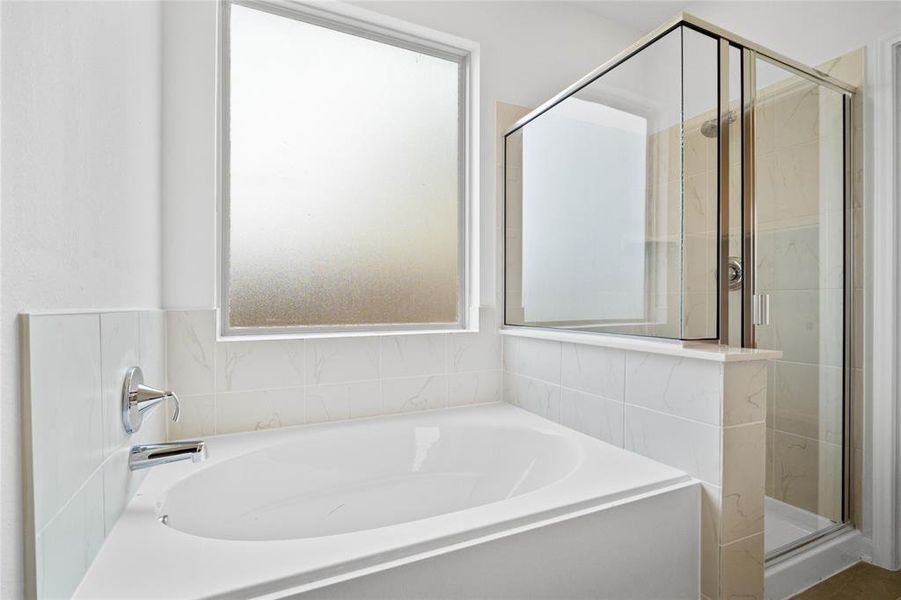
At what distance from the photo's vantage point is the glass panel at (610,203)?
1443 mm

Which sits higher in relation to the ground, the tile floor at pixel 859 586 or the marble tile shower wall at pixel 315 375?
the marble tile shower wall at pixel 315 375

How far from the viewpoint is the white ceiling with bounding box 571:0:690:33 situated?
2.48 metres

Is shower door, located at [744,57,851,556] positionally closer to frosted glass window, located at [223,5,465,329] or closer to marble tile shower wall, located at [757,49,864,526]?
marble tile shower wall, located at [757,49,864,526]

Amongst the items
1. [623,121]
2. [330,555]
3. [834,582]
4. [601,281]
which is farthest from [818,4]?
[330,555]

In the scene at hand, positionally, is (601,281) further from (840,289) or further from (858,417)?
(858,417)

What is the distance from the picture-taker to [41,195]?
715mm

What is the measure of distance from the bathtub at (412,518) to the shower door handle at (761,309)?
1.89 ft

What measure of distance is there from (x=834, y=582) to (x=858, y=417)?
0.60 meters

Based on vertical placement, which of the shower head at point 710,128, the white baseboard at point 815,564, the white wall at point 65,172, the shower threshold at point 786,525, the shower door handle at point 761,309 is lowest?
the white baseboard at point 815,564

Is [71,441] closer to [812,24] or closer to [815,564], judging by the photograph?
[815,564]

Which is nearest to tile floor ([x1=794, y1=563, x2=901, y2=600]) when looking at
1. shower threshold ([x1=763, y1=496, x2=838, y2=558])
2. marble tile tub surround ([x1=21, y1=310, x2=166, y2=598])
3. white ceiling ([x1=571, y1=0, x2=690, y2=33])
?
shower threshold ([x1=763, y1=496, x2=838, y2=558])

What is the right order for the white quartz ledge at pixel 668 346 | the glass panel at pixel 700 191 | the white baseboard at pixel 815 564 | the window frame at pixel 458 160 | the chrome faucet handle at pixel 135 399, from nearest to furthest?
the chrome faucet handle at pixel 135 399 → the white quartz ledge at pixel 668 346 → the glass panel at pixel 700 191 → the white baseboard at pixel 815 564 → the window frame at pixel 458 160

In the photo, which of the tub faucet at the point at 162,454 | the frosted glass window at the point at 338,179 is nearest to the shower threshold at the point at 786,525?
the frosted glass window at the point at 338,179

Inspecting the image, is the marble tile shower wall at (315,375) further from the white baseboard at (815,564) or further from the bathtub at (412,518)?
the white baseboard at (815,564)
